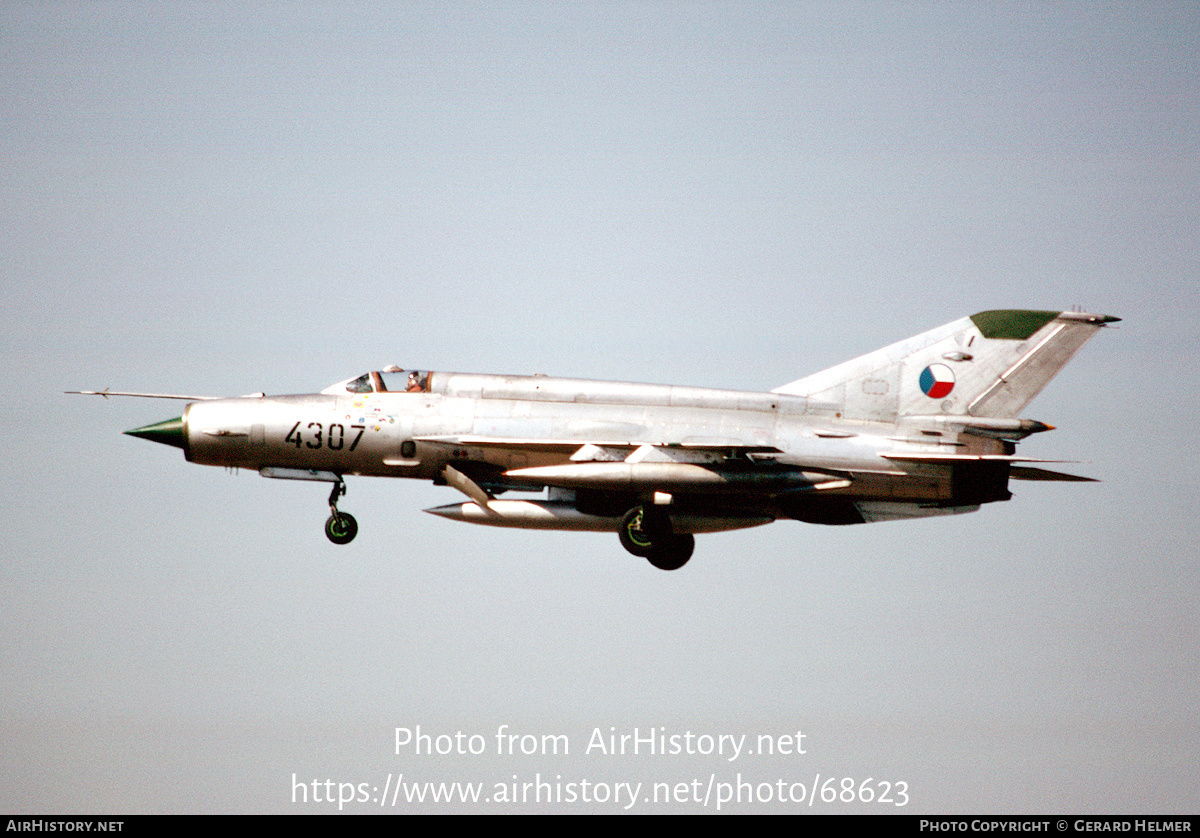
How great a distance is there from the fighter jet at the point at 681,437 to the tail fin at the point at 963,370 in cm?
2

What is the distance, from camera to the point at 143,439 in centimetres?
3272

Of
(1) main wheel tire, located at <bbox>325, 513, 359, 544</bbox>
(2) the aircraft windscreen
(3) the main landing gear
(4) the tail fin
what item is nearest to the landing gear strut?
(1) main wheel tire, located at <bbox>325, 513, 359, 544</bbox>

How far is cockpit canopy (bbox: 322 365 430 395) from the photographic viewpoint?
3212 cm

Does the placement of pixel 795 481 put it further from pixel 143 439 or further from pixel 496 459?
pixel 143 439

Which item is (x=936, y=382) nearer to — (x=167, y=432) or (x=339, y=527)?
(x=339, y=527)

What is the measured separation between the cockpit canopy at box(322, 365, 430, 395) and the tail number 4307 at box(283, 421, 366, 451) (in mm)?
756

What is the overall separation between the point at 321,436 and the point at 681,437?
643cm

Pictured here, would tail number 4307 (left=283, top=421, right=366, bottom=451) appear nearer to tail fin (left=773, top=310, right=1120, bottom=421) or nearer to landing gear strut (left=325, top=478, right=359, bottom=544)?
landing gear strut (left=325, top=478, right=359, bottom=544)

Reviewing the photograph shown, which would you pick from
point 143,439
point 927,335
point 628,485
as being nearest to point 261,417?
point 143,439

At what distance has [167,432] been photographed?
32469 mm

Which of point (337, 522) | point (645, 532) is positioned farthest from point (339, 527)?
point (645, 532)

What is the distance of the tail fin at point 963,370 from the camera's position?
31.3 m
